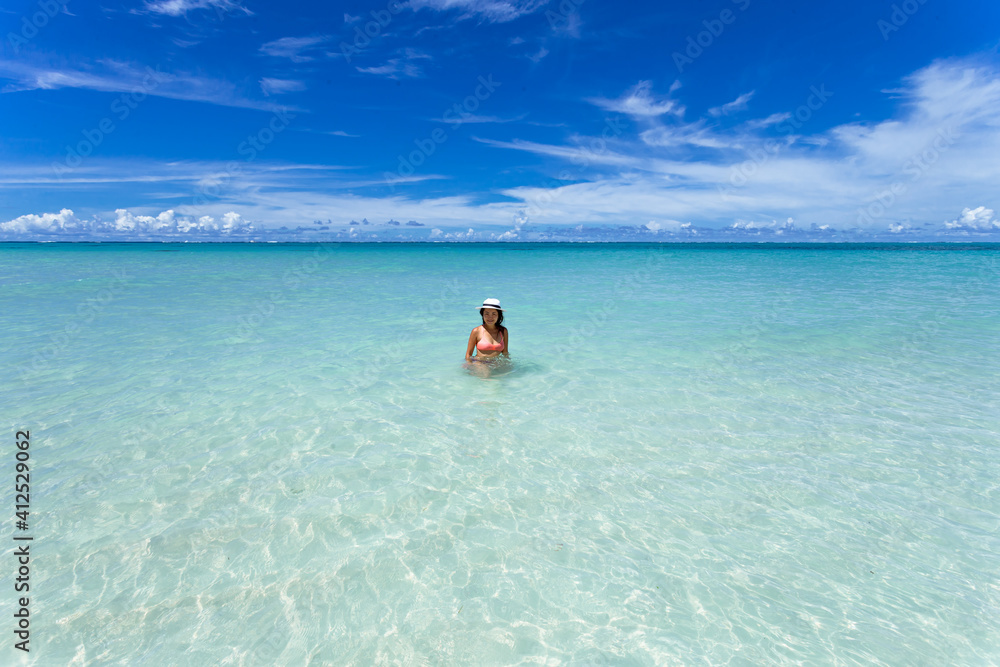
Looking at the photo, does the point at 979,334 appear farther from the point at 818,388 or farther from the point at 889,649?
the point at 889,649

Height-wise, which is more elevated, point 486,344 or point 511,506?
point 486,344

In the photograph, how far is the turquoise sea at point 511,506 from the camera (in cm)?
288

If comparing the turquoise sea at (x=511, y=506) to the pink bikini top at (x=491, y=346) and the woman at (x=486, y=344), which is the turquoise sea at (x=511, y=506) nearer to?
the woman at (x=486, y=344)

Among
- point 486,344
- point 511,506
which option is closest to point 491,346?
point 486,344

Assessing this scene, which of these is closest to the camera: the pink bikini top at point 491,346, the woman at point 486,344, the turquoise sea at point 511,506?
the turquoise sea at point 511,506

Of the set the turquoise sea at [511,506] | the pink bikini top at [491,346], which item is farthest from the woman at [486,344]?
the turquoise sea at [511,506]

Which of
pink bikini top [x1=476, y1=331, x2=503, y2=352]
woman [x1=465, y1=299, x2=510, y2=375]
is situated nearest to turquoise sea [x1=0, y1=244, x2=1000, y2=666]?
woman [x1=465, y1=299, x2=510, y2=375]

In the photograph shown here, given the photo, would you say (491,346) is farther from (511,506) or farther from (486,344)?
(511,506)

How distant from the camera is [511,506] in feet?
13.6

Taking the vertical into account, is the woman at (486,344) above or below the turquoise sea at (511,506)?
above

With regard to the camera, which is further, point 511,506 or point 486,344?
point 486,344

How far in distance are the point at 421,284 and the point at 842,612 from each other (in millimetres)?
22236

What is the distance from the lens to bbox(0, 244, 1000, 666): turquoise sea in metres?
2.88

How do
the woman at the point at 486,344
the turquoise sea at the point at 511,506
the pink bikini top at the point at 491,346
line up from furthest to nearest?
1. the pink bikini top at the point at 491,346
2. the woman at the point at 486,344
3. the turquoise sea at the point at 511,506
